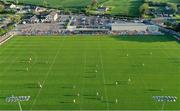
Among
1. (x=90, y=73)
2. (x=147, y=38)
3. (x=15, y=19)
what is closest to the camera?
(x=90, y=73)

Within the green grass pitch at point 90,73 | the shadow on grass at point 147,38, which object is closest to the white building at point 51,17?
the shadow on grass at point 147,38

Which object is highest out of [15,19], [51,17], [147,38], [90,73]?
[90,73]

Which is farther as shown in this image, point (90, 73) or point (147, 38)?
point (147, 38)

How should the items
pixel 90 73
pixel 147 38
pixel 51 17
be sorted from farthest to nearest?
pixel 51 17 → pixel 147 38 → pixel 90 73

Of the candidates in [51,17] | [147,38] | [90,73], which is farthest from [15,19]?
[90,73]

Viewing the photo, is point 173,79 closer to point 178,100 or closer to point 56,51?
point 178,100

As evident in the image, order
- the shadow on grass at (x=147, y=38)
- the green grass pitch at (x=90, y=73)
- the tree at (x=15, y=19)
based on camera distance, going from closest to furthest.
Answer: the green grass pitch at (x=90, y=73)
the shadow on grass at (x=147, y=38)
the tree at (x=15, y=19)

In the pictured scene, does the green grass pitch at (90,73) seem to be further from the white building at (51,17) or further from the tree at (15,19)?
the white building at (51,17)

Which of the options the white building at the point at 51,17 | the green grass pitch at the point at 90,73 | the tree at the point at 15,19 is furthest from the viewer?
the white building at the point at 51,17

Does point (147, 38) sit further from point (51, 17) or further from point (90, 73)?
point (51, 17)
